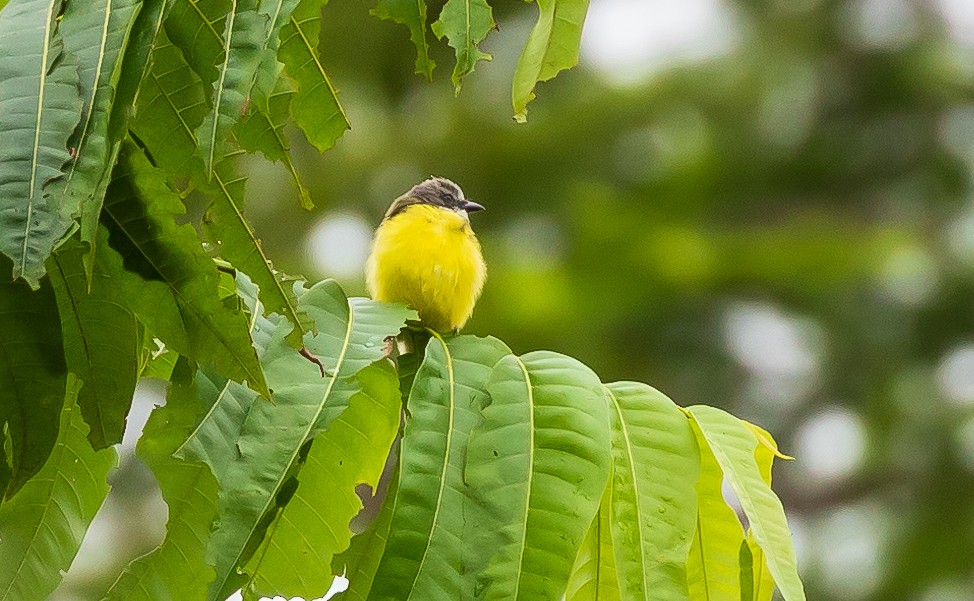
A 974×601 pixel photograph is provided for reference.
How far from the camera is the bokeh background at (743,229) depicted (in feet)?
30.5

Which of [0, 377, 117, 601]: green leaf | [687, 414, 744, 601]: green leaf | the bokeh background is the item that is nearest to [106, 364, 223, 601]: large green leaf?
[0, 377, 117, 601]: green leaf

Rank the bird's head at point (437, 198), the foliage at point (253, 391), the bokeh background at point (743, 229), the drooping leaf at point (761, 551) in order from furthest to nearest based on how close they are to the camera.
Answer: the bokeh background at point (743, 229) → the bird's head at point (437, 198) → the drooping leaf at point (761, 551) → the foliage at point (253, 391)

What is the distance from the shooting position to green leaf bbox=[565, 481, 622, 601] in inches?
78.4

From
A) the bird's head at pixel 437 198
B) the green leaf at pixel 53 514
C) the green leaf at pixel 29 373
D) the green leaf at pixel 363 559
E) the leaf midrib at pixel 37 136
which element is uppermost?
the leaf midrib at pixel 37 136

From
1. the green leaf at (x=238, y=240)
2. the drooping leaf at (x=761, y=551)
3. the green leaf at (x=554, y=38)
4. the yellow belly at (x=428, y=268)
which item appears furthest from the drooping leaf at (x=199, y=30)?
the yellow belly at (x=428, y=268)

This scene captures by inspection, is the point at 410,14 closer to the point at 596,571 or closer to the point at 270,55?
the point at 270,55

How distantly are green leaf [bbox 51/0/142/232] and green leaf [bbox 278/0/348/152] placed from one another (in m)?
0.34

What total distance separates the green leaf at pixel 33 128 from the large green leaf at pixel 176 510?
1.77 ft

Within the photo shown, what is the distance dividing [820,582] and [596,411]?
8292mm

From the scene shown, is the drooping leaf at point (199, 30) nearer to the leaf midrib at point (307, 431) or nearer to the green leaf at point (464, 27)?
the green leaf at point (464, 27)

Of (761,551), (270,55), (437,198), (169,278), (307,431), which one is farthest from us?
(437,198)

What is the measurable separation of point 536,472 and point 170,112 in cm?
68

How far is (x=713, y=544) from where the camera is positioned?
208cm

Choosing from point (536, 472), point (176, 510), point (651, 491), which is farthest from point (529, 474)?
point (176, 510)
